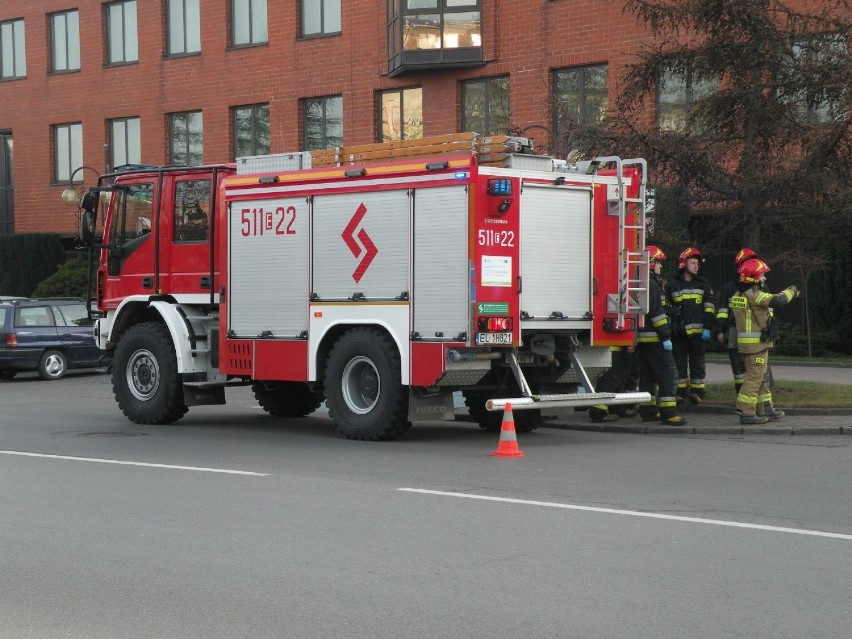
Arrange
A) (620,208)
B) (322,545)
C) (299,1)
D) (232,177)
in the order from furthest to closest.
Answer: (299,1) < (232,177) < (620,208) < (322,545)

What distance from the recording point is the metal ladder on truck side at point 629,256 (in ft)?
43.7

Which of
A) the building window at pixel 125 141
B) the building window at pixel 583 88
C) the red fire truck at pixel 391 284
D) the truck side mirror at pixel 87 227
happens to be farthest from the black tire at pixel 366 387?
the building window at pixel 125 141

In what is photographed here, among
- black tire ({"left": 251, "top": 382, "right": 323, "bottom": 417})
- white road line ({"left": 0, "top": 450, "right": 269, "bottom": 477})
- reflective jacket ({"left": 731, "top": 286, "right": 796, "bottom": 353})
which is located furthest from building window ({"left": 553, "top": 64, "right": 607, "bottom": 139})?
white road line ({"left": 0, "top": 450, "right": 269, "bottom": 477})

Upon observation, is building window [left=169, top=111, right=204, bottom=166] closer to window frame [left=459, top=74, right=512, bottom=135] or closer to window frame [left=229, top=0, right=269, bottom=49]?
window frame [left=229, top=0, right=269, bottom=49]

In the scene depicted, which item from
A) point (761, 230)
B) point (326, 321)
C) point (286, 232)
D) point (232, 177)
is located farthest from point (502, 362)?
point (761, 230)

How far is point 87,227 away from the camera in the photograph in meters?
15.9

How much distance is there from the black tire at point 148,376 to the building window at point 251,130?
70.5ft

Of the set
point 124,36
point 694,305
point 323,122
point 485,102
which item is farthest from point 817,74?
A: point 124,36

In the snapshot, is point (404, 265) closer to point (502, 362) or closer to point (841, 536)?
point (502, 362)

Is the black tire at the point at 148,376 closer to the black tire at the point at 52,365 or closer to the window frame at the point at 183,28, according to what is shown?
the black tire at the point at 52,365

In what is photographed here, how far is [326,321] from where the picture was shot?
13.3m

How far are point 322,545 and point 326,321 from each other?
237 inches

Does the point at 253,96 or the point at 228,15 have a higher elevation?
the point at 228,15

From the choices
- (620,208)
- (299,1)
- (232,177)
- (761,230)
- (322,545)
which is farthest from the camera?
(299,1)
